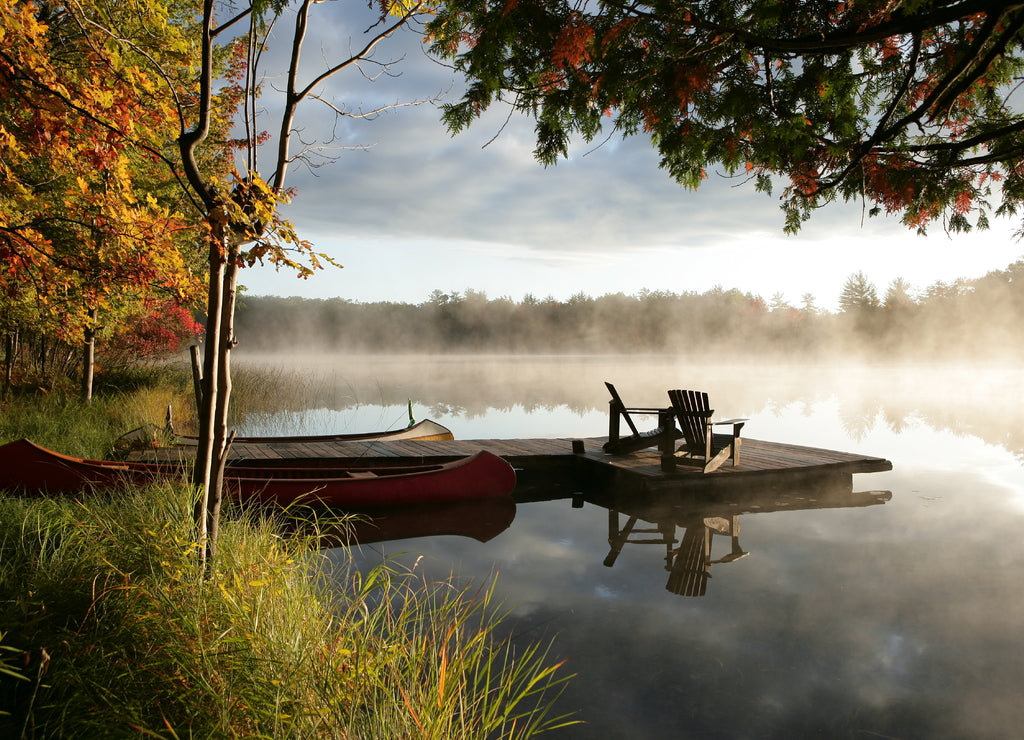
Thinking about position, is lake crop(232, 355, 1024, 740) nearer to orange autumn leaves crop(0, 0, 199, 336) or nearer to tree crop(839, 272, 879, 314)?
orange autumn leaves crop(0, 0, 199, 336)

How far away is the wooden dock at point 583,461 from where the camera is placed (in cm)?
776

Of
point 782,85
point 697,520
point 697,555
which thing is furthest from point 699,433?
point 782,85

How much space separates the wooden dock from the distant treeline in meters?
41.7

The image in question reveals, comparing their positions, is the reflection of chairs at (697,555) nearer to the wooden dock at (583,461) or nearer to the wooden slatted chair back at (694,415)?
the wooden dock at (583,461)

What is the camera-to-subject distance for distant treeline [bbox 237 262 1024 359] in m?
46.4

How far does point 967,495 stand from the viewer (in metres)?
8.57

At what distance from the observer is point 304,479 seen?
653 centimetres

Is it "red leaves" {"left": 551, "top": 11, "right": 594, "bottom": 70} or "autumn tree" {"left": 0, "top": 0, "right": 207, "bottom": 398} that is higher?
"red leaves" {"left": 551, "top": 11, "right": 594, "bottom": 70}

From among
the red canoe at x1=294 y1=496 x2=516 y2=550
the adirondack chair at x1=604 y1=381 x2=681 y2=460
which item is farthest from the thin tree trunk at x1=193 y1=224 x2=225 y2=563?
the adirondack chair at x1=604 y1=381 x2=681 y2=460

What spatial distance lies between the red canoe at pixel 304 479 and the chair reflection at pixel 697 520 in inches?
63.2

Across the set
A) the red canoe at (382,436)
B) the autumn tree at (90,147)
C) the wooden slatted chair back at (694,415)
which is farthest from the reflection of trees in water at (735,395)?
the autumn tree at (90,147)

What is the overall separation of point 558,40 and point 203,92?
5.72 feet

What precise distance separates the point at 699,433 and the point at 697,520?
1.16m

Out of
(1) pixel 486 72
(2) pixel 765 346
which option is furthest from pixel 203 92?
(2) pixel 765 346
